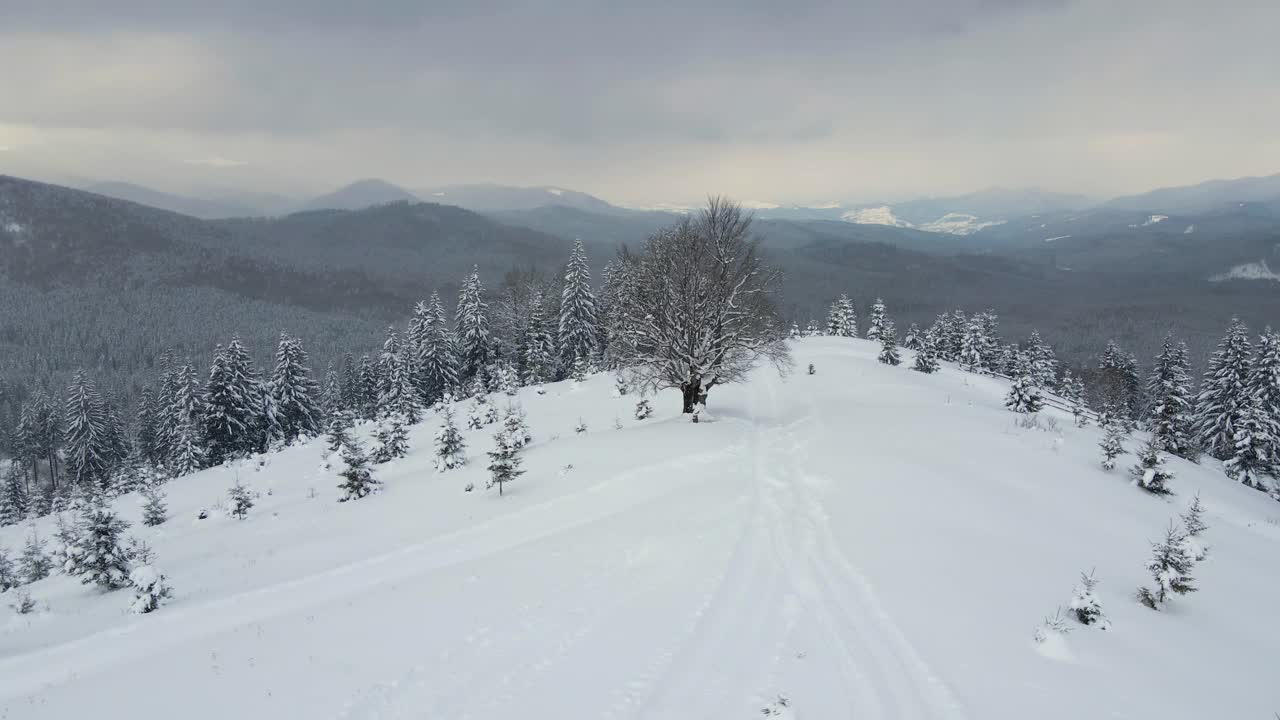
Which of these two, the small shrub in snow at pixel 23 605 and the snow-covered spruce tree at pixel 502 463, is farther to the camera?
the snow-covered spruce tree at pixel 502 463

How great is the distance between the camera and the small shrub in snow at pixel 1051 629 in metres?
7.90

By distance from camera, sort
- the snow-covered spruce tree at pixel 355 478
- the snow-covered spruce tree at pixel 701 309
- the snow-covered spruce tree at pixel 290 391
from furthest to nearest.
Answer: the snow-covered spruce tree at pixel 290 391
the snow-covered spruce tree at pixel 701 309
the snow-covered spruce tree at pixel 355 478

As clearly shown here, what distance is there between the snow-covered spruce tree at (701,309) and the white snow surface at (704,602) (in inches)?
206

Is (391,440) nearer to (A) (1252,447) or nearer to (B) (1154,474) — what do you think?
(B) (1154,474)

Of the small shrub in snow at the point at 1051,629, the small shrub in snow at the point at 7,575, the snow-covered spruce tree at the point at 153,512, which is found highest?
the small shrub in snow at the point at 1051,629

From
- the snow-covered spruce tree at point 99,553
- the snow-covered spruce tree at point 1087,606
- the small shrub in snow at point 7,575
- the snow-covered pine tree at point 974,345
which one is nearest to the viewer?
Answer: the snow-covered spruce tree at point 1087,606

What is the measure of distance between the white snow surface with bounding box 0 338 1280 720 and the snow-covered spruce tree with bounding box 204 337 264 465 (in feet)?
99.7

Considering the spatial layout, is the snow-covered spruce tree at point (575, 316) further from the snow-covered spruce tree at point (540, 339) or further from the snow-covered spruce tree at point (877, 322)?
the snow-covered spruce tree at point (877, 322)

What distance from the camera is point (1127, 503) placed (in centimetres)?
1404

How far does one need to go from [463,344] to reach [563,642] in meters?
48.8

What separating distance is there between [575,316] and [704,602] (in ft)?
145

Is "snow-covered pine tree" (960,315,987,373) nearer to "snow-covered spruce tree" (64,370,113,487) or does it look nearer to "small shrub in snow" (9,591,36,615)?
"small shrub in snow" (9,591,36,615)

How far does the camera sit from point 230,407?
44469mm

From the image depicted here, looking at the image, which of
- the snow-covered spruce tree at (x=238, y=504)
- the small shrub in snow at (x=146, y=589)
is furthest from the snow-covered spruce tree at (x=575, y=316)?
the small shrub in snow at (x=146, y=589)
